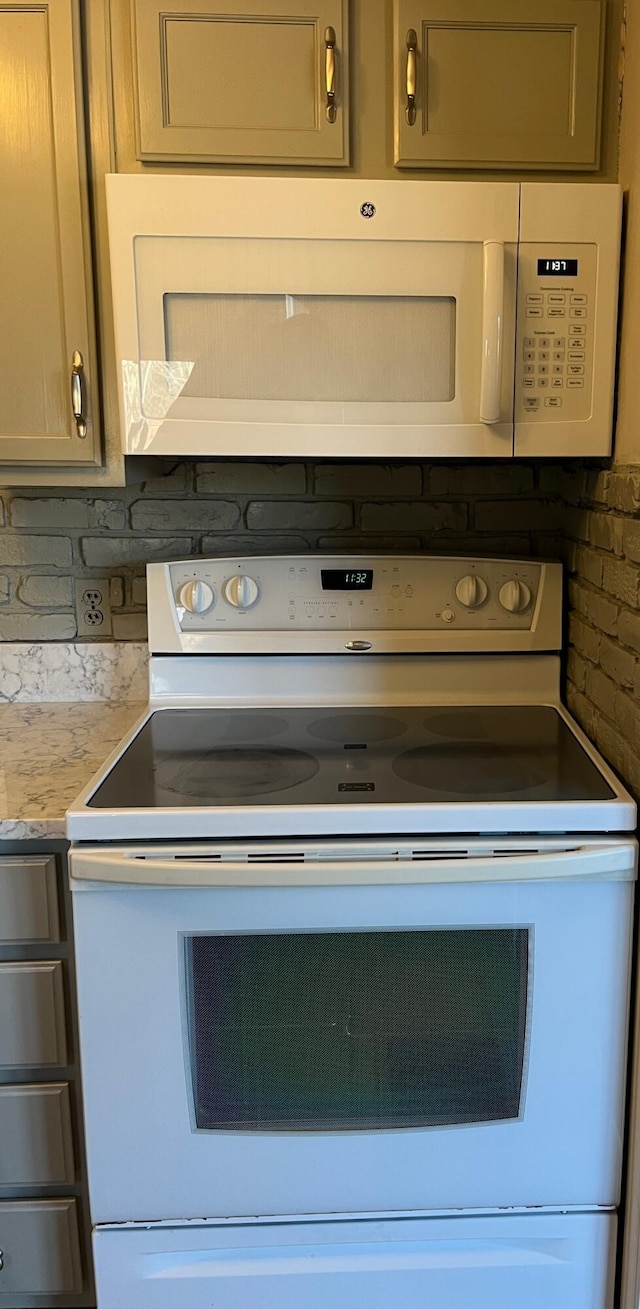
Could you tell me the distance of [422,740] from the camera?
58.9 inches

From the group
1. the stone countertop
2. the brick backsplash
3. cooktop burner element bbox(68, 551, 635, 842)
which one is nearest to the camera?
the stone countertop

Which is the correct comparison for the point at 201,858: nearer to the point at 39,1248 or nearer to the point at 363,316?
the point at 39,1248

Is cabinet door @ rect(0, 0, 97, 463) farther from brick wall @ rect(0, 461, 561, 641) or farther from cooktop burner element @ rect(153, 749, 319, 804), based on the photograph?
cooktop burner element @ rect(153, 749, 319, 804)

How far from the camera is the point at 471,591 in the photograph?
65.6 inches

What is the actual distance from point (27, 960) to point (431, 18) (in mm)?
1467

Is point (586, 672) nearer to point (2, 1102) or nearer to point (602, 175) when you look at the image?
point (602, 175)

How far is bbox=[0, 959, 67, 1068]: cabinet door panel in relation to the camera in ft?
4.31

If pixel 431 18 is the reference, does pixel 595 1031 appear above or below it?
below

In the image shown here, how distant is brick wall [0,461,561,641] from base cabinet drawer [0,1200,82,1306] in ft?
3.27

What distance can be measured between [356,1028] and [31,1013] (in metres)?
0.47

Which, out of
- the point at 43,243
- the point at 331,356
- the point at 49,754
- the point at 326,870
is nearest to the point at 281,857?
the point at 326,870

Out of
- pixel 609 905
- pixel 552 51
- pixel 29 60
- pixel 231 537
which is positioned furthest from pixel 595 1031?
pixel 29 60

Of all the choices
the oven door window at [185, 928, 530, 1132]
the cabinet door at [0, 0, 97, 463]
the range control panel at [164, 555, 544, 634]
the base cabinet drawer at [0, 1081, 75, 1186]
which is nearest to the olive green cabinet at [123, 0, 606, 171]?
the cabinet door at [0, 0, 97, 463]

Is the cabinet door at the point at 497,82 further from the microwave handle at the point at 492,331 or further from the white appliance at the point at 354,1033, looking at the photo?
the white appliance at the point at 354,1033
